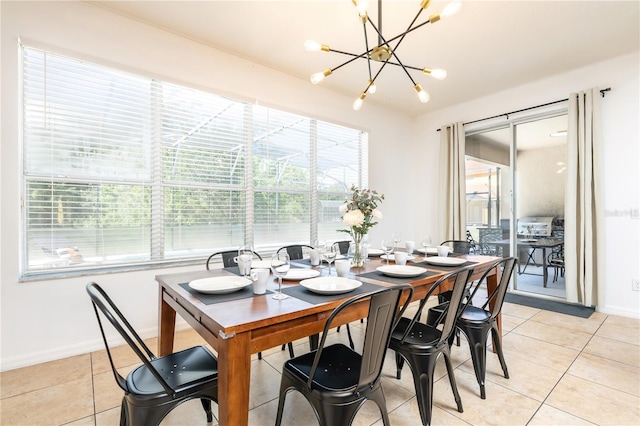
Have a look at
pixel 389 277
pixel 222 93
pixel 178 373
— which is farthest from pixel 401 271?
pixel 222 93

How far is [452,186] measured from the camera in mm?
4609

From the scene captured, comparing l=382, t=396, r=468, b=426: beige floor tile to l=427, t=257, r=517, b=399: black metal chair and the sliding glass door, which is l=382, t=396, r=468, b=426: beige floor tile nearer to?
l=427, t=257, r=517, b=399: black metal chair

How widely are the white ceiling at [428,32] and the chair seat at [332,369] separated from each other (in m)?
2.60

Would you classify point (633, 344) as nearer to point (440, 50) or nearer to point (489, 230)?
point (489, 230)

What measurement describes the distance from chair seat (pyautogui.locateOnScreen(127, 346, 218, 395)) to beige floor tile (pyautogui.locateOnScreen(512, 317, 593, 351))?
2864 millimetres

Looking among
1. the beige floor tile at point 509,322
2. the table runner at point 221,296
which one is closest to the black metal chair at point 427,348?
the table runner at point 221,296

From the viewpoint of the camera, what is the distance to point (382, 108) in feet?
15.6

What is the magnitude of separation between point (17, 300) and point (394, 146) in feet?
15.8

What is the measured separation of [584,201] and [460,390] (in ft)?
9.53

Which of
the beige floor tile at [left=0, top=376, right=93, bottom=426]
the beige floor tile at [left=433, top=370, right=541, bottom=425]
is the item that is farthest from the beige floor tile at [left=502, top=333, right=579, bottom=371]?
the beige floor tile at [left=0, top=376, right=93, bottom=426]

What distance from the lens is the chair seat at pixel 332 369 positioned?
1.26 meters

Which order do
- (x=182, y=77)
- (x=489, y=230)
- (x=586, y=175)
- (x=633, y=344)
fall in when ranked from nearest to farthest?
(x=633, y=344) → (x=182, y=77) → (x=586, y=175) → (x=489, y=230)

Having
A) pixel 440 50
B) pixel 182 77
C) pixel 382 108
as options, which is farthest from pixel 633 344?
pixel 182 77

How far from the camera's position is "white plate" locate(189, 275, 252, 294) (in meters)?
1.48
